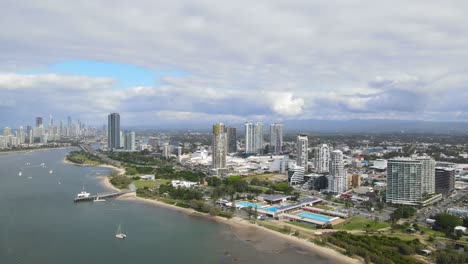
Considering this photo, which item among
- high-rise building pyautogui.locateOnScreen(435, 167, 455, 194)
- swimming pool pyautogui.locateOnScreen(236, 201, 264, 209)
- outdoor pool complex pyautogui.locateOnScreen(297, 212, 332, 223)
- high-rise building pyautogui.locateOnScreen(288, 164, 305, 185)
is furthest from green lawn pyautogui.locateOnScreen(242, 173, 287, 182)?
outdoor pool complex pyautogui.locateOnScreen(297, 212, 332, 223)

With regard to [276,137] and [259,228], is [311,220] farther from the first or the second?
[276,137]

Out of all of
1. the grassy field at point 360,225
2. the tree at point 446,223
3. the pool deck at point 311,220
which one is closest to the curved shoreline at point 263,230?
the pool deck at point 311,220

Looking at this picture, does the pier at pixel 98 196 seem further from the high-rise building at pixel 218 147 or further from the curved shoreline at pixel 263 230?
the high-rise building at pixel 218 147

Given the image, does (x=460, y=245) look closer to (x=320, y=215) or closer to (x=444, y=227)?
(x=444, y=227)

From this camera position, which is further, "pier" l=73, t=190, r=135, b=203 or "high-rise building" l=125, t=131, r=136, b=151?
"high-rise building" l=125, t=131, r=136, b=151

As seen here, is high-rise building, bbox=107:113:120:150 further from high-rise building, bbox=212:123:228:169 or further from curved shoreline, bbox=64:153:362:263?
curved shoreline, bbox=64:153:362:263

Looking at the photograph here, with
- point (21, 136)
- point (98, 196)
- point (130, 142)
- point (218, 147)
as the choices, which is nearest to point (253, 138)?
point (218, 147)
